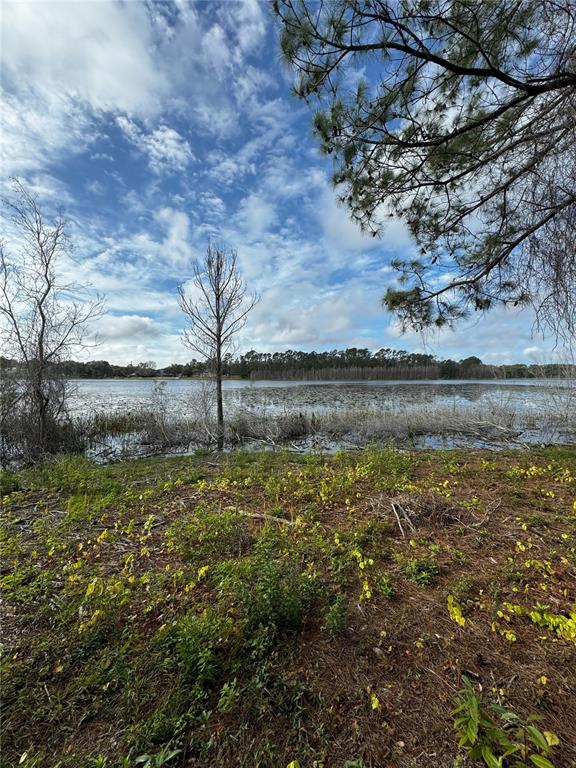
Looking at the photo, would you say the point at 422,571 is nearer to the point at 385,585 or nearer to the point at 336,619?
the point at 385,585

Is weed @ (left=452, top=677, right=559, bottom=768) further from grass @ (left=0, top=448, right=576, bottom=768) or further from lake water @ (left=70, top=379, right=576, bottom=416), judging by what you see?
lake water @ (left=70, top=379, right=576, bottom=416)

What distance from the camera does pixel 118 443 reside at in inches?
409

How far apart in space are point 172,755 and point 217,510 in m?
2.56

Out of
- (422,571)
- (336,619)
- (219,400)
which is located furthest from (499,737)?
(219,400)

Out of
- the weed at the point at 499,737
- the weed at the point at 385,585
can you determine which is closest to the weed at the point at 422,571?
the weed at the point at 385,585

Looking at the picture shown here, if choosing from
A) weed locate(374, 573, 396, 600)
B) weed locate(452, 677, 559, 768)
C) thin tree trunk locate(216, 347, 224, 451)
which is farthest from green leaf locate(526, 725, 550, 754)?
thin tree trunk locate(216, 347, 224, 451)

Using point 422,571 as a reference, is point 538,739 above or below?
above

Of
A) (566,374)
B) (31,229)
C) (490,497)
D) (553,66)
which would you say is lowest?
(490,497)

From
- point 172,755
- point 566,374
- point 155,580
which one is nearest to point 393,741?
point 172,755

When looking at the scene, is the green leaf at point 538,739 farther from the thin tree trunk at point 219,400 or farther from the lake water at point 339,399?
the lake water at point 339,399

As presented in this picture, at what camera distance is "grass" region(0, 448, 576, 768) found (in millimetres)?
1442

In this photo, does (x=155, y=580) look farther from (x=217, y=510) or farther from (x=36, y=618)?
(x=217, y=510)

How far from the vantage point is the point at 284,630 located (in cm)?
200

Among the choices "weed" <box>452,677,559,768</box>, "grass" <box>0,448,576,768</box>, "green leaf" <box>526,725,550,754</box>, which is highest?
"green leaf" <box>526,725,550,754</box>
